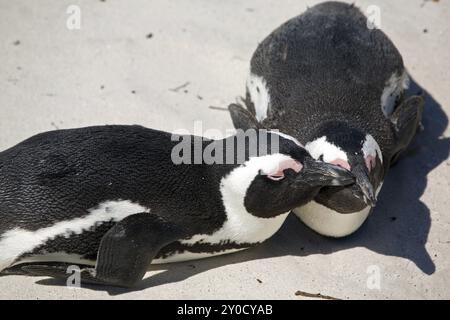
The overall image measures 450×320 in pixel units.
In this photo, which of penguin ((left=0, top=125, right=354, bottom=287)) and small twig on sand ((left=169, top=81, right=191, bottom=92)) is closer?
penguin ((left=0, top=125, right=354, bottom=287))

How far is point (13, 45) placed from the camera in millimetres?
4031

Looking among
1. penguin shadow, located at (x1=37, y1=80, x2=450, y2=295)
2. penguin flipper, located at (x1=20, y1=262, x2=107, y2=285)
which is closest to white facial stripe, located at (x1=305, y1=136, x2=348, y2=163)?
penguin shadow, located at (x1=37, y1=80, x2=450, y2=295)

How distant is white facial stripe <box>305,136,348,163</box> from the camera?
2707 mm

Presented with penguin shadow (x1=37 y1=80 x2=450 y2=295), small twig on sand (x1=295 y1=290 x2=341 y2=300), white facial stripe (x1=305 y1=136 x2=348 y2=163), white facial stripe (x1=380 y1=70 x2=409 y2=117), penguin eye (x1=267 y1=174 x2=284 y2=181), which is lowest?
small twig on sand (x1=295 y1=290 x2=341 y2=300)

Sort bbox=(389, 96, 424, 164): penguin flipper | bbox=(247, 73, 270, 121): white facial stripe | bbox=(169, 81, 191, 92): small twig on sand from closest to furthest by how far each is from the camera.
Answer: bbox=(389, 96, 424, 164): penguin flipper < bbox=(247, 73, 270, 121): white facial stripe < bbox=(169, 81, 191, 92): small twig on sand

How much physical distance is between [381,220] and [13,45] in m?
2.22

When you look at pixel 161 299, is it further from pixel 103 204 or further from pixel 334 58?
pixel 334 58

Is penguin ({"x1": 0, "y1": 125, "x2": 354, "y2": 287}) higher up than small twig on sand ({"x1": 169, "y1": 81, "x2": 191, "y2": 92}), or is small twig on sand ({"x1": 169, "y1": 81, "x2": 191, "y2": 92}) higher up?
small twig on sand ({"x1": 169, "y1": 81, "x2": 191, "y2": 92})

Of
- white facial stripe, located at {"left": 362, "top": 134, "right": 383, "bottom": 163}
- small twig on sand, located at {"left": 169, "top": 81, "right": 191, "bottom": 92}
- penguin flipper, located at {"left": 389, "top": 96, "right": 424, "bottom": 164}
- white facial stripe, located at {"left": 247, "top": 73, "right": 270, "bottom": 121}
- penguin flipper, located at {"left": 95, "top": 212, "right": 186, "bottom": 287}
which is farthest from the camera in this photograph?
small twig on sand, located at {"left": 169, "top": 81, "right": 191, "bottom": 92}

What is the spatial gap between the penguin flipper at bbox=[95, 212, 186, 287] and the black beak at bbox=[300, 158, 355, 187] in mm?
526

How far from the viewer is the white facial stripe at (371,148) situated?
9.03 feet

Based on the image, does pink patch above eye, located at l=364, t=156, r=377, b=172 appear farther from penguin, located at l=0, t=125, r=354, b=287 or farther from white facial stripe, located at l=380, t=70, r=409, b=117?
white facial stripe, located at l=380, t=70, r=409, b=117

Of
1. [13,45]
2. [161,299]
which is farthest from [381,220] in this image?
[13,45]

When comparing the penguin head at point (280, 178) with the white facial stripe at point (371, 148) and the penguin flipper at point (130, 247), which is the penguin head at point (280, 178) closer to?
the white facial stripe at point (371, 148)
